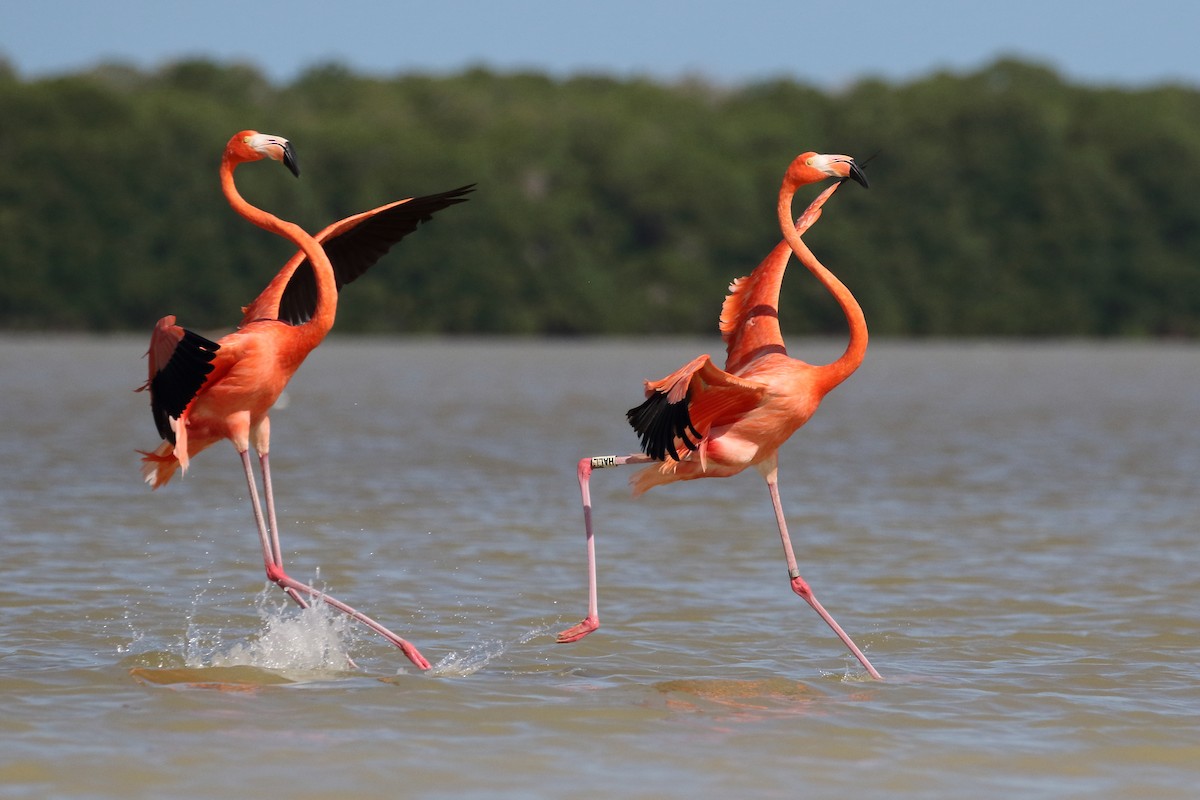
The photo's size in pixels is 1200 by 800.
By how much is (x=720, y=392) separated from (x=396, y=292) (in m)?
43.0

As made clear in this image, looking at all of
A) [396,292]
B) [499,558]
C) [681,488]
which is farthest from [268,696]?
[396,292]

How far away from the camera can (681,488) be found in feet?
43.5

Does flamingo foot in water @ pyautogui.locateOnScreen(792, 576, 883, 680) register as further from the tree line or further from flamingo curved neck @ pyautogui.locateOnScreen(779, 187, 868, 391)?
the tree line

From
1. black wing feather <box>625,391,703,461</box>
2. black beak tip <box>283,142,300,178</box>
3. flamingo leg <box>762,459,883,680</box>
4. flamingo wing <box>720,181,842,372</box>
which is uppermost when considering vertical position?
black beak tip <box>283,142,300,178</box>

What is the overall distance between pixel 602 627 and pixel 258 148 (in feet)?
7.91

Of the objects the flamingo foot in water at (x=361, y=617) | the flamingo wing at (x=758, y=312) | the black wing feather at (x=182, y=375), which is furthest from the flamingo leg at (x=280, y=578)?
the flamingo wing at (x=758, y=312)

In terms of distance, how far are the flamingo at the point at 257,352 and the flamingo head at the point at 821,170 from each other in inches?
47.1

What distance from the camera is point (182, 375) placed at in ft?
20.6

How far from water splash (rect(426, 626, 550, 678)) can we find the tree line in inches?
1507

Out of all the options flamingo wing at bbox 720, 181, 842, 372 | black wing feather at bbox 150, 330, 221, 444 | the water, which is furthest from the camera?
flamingo wing at bbox 720, 181, 842, 372

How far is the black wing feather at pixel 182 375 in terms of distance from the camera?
6.24 metres

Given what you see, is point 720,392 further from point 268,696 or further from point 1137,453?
point 1137,453

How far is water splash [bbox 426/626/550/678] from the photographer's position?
6.68m

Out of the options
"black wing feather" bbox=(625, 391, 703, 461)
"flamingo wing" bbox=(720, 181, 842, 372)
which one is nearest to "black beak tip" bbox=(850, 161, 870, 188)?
"flamingo wing" bbox=(720, 181, 842, 372)
